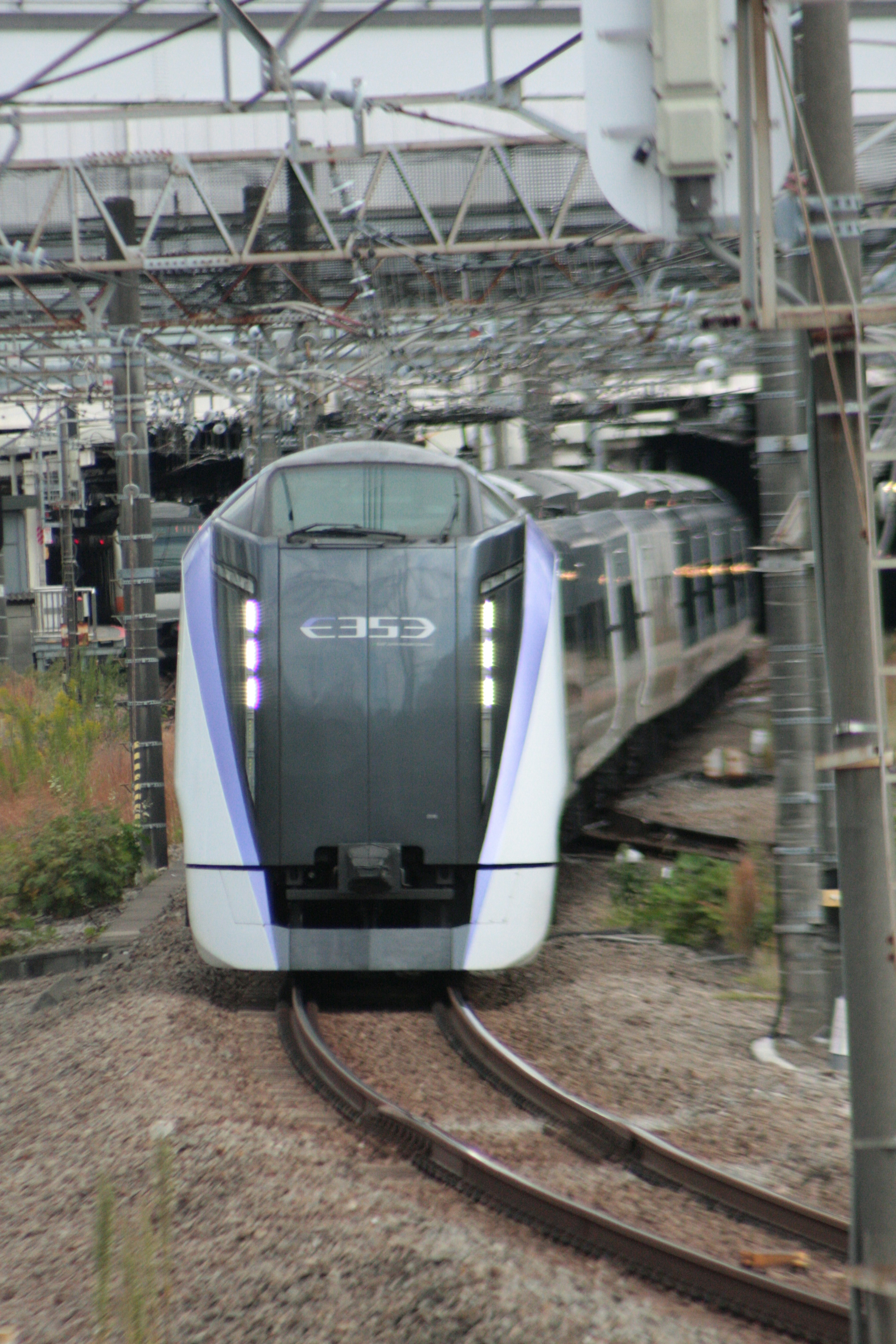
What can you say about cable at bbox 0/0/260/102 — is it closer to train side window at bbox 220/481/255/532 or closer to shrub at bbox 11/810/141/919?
train side window at bbox 220/481/255/532

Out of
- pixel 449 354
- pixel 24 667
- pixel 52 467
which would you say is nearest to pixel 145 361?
pixel 449 354

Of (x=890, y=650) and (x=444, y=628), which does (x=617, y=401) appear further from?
(x=444, y=628)

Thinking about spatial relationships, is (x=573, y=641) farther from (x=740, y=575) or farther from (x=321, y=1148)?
(x=740, y=575)

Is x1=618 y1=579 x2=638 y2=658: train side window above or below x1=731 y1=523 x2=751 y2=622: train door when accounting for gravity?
below

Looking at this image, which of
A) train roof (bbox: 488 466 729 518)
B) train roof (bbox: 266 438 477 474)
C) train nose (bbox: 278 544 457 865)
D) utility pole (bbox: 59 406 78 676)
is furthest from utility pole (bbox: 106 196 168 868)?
utility pole (bbox: 59 406 78 676)

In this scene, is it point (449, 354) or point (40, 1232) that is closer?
point (40, 1232)

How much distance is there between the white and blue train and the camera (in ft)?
23.2

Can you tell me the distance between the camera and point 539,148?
1387 cm

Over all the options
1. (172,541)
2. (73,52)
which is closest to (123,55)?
(73,52)

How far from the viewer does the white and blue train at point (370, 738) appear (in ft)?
23.2

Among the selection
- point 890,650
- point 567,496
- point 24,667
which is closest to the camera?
point 567,496

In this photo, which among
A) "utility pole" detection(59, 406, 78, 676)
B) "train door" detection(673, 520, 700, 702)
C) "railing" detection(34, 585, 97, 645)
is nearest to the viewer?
"train door" detection(673, 520, 700, 702)

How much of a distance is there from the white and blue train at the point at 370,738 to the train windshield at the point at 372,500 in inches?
0.8

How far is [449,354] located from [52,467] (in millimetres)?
20150
